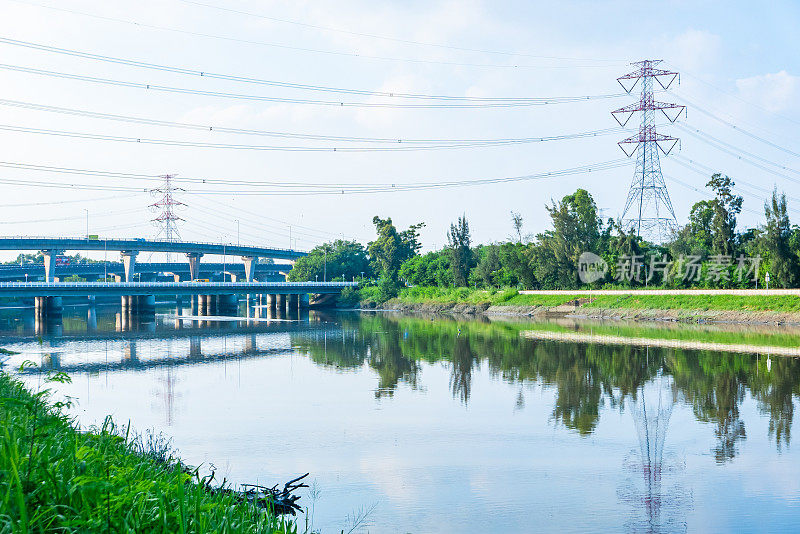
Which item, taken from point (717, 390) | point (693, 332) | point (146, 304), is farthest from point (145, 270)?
point (717, 390)

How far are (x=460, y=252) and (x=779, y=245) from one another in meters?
50.2

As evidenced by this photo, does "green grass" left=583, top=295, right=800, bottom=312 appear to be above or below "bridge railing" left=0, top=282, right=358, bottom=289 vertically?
below

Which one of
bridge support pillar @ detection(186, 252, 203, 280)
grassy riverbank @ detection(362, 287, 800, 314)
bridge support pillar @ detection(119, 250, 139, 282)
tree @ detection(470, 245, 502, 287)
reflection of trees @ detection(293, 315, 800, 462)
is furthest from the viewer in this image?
bridge support pillar @ detection(186, 252, 203, 280)

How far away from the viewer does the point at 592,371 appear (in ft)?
97.5

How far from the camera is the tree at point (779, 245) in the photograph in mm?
59531

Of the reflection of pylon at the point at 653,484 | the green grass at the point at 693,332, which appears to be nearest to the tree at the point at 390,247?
the green grass at the point at 693,332

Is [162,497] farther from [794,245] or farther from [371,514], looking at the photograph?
[794,245]

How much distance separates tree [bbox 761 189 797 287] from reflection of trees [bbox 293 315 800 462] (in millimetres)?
26544

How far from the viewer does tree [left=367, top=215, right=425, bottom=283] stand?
12038 cm

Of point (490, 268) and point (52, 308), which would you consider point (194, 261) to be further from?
point (490, 268)

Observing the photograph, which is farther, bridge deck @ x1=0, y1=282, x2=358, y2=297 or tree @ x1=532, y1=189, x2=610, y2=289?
tree @ x1=532, y1=189, x2=610, y2=289

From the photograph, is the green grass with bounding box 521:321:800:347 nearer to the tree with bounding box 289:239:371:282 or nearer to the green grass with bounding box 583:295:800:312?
the green grass with bounding box 583:295:800:312

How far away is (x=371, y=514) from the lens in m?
12.1

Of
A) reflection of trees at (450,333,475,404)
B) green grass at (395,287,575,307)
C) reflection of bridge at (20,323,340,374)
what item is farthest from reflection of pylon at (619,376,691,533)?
green grass at (395,287,575,307)
